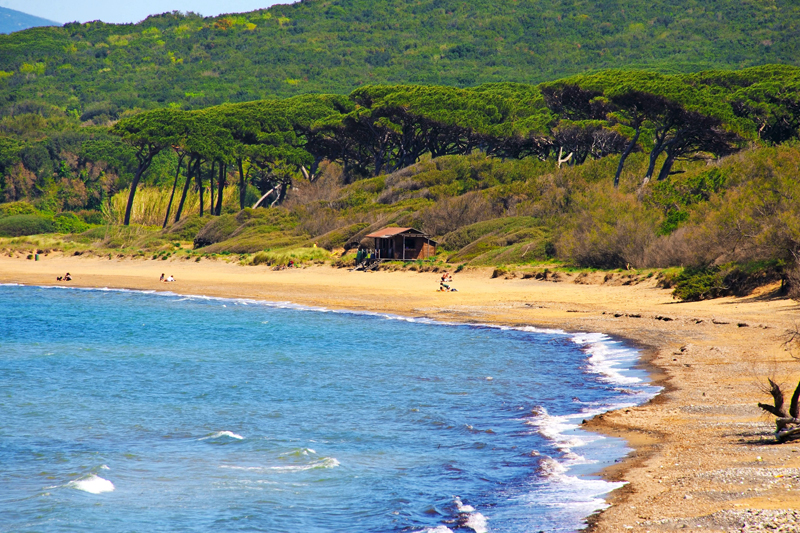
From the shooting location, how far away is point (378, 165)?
68500mm

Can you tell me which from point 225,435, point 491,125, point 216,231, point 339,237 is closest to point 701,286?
point 225,435

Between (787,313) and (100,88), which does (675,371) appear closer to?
(787,313)

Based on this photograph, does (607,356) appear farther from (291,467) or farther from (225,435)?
(291,467)

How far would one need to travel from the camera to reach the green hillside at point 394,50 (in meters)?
137

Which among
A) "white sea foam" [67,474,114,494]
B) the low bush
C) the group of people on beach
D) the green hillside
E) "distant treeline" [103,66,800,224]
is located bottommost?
"white sea foam" [67,474,114,494]

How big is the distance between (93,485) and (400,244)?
35.1 metres

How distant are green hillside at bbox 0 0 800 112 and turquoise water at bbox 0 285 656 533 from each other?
10281 cm

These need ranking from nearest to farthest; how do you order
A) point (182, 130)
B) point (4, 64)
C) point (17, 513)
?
1. point (17, 513)
2. point (182, 130)
3. point (4, 64)

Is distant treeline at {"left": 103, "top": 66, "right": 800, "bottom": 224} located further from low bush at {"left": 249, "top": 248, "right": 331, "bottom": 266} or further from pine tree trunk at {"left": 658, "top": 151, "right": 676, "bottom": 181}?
low bush at {"left": 249, "top": 248, "right": 331, "bottom": 266}

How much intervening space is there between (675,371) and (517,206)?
113 ft

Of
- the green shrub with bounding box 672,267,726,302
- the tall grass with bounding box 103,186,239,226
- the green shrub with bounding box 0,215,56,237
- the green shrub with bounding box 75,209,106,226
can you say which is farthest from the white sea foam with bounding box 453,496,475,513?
the green shrub with bounding box 75,209,106,226

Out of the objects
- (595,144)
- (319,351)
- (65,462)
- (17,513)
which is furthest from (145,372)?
(595,144)

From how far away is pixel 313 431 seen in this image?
12.2 metres

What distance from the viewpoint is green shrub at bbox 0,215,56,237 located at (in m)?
65.2
